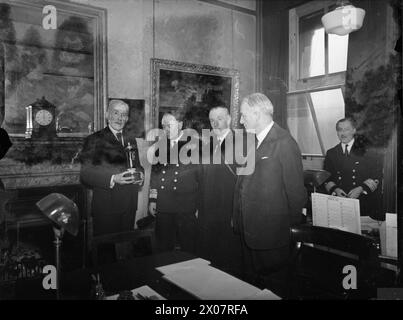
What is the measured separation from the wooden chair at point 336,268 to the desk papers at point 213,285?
0.18 metres

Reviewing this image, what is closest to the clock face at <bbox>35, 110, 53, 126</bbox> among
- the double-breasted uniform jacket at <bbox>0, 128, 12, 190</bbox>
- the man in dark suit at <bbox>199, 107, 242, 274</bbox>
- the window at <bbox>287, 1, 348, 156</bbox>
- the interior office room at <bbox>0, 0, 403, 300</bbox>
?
the interior office room at <bbox>0, 0, 403, 300</bbox>

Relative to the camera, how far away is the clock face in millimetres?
1895

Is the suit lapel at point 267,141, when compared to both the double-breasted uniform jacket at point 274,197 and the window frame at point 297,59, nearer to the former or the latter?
the double-breasted uniform jacket at point 274,197

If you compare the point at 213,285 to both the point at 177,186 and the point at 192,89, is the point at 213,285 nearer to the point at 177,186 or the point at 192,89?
the point at 177,186

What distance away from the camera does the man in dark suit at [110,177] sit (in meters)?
2.03

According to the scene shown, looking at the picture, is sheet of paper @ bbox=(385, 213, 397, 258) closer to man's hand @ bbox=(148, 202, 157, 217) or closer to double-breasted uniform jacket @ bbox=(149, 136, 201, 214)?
double-breasted uniform jacket @ bbox=(149, 136, 201, 214)

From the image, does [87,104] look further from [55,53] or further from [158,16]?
[158,16]

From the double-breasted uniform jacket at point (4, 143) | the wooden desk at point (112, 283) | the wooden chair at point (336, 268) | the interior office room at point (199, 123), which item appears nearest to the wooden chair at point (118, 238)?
the interior office room at point (199, 123)

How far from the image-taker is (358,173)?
6.45ft

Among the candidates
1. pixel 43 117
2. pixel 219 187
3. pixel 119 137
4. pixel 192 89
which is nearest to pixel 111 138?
pixel 119 137

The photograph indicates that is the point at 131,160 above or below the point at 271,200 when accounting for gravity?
above

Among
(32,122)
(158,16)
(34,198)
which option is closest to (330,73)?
(158,16)

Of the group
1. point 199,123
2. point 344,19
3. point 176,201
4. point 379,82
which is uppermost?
point 344,19

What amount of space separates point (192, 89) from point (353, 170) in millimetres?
1194
